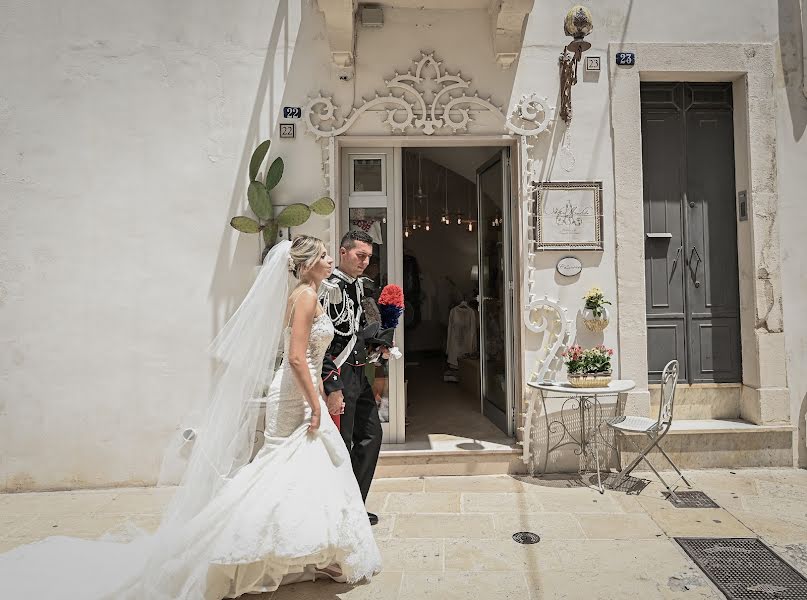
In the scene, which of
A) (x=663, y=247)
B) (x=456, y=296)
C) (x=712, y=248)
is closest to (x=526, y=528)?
(x=663, y=247)

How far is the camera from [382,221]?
5602 mm

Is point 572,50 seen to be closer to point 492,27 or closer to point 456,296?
point 492,27

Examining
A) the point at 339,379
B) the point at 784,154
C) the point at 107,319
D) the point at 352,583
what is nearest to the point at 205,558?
the point at 352,583

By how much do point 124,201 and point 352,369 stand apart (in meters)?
2.84

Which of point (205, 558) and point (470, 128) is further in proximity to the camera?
point (470, 128)

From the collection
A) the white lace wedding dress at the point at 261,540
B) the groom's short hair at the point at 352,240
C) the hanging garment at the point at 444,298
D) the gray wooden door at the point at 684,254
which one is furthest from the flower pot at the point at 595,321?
the hanging garment at the point at 444,298

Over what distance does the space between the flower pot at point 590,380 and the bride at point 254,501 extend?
88.4 inches

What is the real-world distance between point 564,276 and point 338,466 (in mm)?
2968

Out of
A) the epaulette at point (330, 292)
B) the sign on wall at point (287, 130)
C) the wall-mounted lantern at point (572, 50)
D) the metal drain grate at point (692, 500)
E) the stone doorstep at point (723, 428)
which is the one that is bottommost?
the metal drain grate at point (692, 500)

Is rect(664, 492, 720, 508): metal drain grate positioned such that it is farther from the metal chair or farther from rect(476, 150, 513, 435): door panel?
rect(476, 150, 513, 435): door panel

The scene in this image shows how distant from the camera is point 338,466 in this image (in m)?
3.34

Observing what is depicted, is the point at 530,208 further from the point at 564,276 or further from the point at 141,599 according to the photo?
the point at 141,599

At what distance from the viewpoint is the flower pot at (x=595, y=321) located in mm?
5246

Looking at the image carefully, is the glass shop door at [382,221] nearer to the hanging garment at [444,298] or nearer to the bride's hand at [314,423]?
the bride's hand at [314,423]
